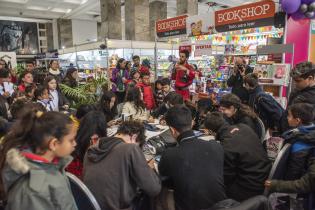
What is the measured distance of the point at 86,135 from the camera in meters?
2.13

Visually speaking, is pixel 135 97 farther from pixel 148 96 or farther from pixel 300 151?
pixel 300 151

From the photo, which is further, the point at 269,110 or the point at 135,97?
the point at 135,97

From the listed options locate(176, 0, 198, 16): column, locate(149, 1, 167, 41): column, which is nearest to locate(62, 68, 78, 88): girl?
locate(176, 0, 198, 16): column

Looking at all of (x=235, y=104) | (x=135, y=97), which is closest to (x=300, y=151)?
(x=235, y=104)

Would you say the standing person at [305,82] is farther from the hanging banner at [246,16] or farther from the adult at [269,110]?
the hanging banner at [246,16]

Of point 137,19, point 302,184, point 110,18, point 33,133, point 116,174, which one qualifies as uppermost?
point 110,18

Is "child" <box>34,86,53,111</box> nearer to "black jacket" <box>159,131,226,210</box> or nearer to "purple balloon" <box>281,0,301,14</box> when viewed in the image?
"black jacket" <box>159,131,226,210</box>

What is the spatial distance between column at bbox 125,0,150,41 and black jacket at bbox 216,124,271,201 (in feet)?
36.1

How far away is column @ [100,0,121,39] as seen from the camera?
12.7m

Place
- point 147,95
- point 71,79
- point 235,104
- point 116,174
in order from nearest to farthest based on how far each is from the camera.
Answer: point 116,174, point 235,104, point 147,95, point 71,79

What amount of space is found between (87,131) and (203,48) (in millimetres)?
4644

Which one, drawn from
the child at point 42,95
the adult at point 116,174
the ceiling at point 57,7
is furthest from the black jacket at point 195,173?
the ceiling at point 57,7

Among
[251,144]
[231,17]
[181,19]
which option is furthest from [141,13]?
[251,144]

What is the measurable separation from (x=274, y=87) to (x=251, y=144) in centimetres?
276
